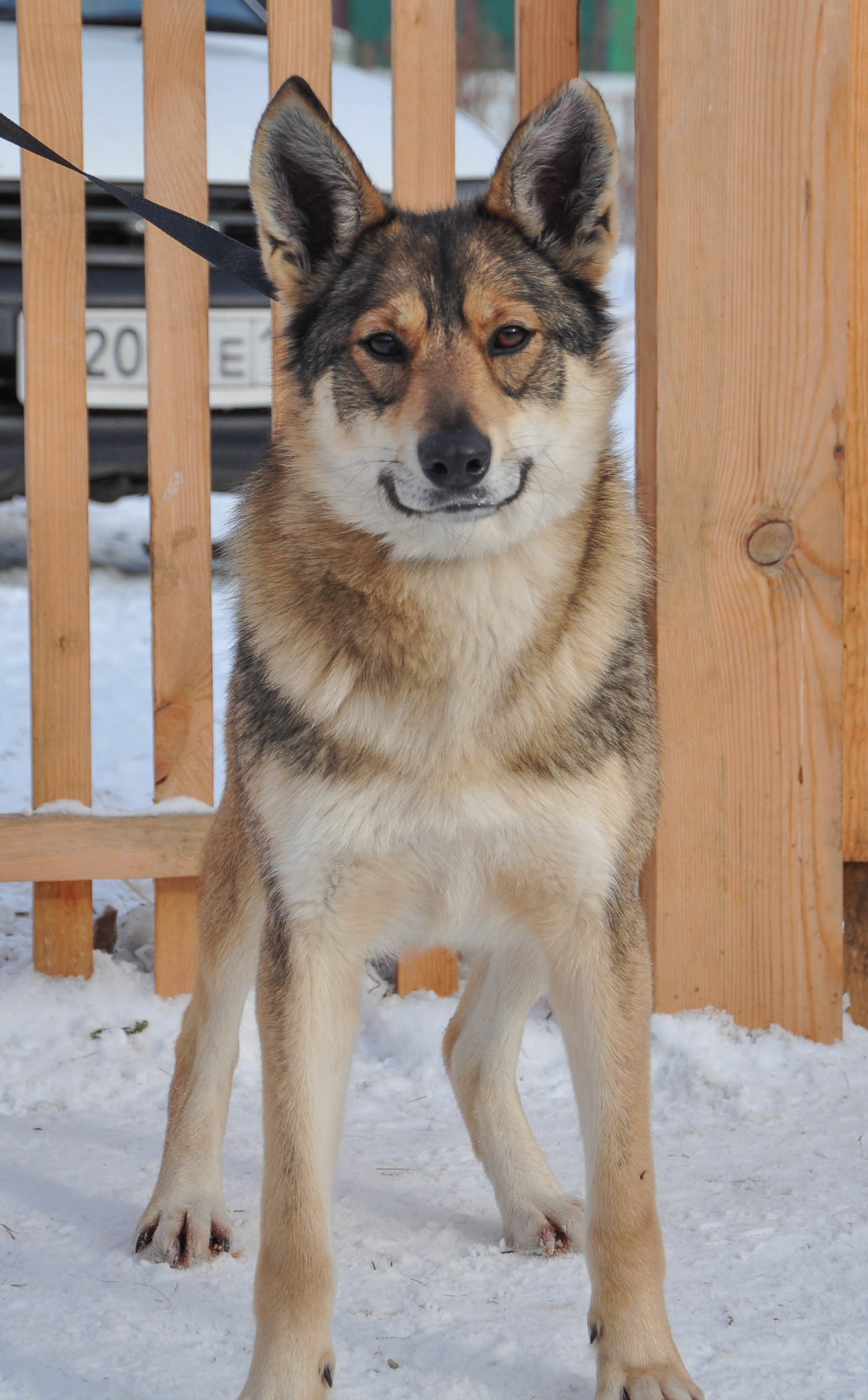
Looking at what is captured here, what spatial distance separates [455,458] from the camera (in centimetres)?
193

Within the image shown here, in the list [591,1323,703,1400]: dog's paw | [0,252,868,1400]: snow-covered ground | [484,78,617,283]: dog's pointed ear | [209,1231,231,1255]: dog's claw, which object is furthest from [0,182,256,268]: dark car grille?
[591,1323,703,1400]: dog's paw

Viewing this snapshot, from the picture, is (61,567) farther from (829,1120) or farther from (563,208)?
(829,1120)

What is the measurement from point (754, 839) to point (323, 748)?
52.1 inches

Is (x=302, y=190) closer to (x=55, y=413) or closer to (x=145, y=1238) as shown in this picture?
(x=55, y=413)

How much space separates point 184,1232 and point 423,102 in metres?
2.44

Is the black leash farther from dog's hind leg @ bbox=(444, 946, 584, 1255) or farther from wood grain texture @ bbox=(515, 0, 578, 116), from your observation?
dog's hind leg @ bbox=(444, 946, 584, 1255)

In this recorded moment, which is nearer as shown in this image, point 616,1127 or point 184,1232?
point 616,1127

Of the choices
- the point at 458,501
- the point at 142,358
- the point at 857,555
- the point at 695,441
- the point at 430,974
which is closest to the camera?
the point at 458,501

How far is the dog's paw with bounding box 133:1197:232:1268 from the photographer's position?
2.29 m

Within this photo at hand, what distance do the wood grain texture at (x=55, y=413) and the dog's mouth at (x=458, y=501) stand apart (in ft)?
4.06

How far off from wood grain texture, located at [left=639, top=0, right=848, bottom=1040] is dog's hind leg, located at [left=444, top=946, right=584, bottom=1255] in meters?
0.67

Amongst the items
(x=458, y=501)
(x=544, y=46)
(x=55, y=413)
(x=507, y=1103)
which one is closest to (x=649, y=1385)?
(x=507, y=1103)

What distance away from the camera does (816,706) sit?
9.82ft

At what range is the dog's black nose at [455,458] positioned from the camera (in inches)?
75.8
